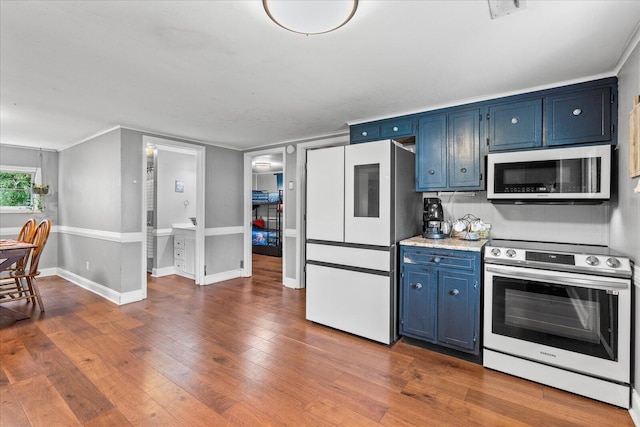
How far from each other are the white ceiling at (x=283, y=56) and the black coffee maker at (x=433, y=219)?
1.05 m

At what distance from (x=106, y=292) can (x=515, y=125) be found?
5.48m

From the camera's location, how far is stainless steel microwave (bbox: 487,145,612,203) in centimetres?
231

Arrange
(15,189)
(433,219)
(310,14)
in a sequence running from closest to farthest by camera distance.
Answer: (310,14) → (433,219) → (15,189)

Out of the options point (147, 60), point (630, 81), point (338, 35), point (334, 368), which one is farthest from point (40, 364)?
point (630, 81)

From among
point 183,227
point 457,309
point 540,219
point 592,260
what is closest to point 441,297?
point 457,309

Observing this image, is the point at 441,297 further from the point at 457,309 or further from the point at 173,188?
the point at 173,188

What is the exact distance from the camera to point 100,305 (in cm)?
398

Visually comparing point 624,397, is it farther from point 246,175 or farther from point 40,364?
point 246,175

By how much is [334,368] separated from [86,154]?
5086mm

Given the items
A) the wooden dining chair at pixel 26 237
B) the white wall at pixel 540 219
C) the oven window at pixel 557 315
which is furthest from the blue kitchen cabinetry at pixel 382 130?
the wooden dining chair at pixel 26 237

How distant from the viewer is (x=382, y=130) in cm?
352

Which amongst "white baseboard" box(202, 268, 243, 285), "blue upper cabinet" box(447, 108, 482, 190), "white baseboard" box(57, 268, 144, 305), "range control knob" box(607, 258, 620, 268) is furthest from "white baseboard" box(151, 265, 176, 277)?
"range control knob" box(607, 258, 620, 268)

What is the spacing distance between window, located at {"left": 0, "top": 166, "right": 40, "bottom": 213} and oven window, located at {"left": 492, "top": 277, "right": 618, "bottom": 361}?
24.3ft

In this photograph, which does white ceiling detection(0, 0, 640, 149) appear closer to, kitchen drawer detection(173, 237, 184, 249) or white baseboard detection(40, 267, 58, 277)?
kitchen drawer detection(173, 237, 184, 249)
